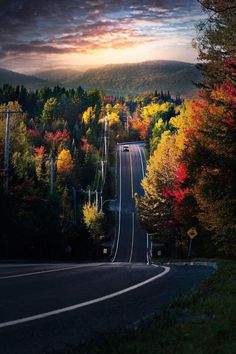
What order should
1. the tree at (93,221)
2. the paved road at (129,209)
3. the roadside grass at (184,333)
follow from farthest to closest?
the paved road at (129,209) → the tree at (93,221) → the roadside grass at (184,333)

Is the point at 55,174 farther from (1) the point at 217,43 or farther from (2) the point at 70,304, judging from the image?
(2) the point at 70,304

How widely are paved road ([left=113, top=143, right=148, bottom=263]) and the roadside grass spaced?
57.0m

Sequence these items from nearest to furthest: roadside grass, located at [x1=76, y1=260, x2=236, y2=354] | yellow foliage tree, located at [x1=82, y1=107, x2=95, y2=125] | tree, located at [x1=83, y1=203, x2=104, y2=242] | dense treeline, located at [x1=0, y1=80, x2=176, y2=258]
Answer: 1. roadside grass, located at [x1=76, y1=260, x2=236, y2=354]
2. dense treeline, located at [x1=0, y1=80, x2=176, y2=258]
3. tree, located at [x1=83, y1=203, x2=104, y2=242]
4. yellow foliage tree, located at [x1=82, y1=107, x2=95, y2=125]

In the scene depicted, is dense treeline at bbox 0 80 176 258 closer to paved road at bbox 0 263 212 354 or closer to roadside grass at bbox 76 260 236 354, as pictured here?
paved road at bbox 0 263 212 354

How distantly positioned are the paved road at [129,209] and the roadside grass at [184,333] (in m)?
57.0

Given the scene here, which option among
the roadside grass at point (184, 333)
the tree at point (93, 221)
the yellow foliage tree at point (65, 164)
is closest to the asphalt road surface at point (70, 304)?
the roadside grass at point (184, 333)

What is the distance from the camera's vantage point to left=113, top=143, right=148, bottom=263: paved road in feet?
237

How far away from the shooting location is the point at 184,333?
6.56 m

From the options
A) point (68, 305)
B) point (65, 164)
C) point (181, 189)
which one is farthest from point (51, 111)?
point (68, 305)

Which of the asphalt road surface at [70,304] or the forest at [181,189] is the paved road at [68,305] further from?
the forest at [181,189]

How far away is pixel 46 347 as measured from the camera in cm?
598

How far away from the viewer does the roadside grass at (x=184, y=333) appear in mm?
5742

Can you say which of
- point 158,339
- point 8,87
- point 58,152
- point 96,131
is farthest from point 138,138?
point 158,339

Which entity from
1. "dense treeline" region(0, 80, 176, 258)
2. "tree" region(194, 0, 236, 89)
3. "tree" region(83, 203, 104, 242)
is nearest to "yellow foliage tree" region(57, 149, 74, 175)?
"dense treeline" region(0, 80, 176, 258)
